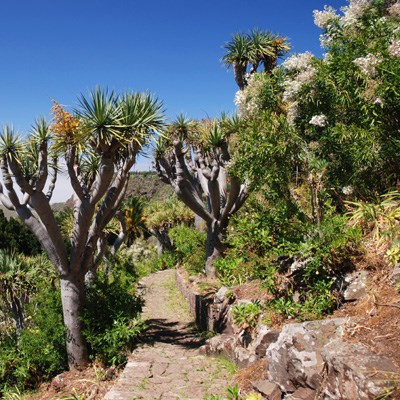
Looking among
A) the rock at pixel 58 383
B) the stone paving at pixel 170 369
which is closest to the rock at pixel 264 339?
the stone paving at pixel 170 369

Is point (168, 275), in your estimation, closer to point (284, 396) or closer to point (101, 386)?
point (101, 386)

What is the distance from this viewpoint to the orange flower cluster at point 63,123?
7.96 m

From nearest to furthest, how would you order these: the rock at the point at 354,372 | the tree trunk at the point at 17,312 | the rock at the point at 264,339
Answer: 1. the rock at the point at 354,372
2. the rock at the point at 264,339
3. the tree trunk at the point at 17,312

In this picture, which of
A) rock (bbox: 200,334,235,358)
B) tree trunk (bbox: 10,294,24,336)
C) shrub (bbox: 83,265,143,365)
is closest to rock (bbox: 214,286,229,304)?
rock (bbox: 200,334,235,358)

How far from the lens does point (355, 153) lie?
6.39m

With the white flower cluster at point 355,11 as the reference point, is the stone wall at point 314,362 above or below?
below

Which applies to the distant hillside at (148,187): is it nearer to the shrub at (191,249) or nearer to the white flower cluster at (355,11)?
the shrub at (191,249)

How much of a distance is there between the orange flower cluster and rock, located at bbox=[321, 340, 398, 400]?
6.03m

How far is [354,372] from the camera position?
3631mm

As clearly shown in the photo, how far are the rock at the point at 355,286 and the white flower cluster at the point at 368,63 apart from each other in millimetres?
2802

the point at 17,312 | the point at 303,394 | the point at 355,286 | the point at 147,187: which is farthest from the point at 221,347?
the point at 147,187

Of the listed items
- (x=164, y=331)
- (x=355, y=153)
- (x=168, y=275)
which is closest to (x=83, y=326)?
(x=164, y=331)

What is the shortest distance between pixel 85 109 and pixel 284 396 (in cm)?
597

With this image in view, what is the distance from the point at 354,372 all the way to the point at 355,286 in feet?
7.93
